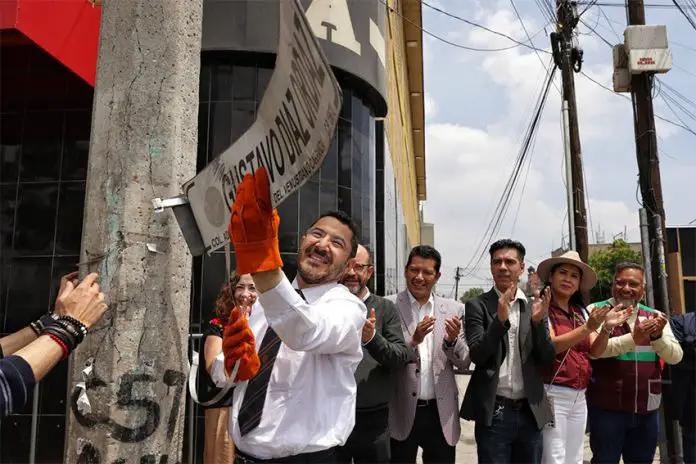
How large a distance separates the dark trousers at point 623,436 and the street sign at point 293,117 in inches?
138

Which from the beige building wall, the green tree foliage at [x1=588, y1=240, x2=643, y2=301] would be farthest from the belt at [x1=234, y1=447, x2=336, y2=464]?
the green tree foliage at [x1=588, y1=240, x2=643, y2=301]

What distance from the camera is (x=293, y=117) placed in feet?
5.83

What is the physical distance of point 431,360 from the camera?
3.90 m

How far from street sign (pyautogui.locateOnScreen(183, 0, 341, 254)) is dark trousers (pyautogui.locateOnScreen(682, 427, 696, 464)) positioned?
197 inches

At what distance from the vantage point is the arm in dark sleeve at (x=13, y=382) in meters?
1.61

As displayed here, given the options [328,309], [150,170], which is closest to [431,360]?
[328,309]

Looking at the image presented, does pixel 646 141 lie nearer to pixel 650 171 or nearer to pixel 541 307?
pixel 650 171

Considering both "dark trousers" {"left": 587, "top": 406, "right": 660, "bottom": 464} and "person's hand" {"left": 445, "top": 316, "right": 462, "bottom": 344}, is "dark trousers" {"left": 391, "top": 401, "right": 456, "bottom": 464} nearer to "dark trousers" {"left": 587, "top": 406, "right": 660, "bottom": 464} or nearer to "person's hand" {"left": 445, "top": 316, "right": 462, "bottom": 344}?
"person's hand" {"left": 445, "top": 316, "right": 462, "bottom": 344}

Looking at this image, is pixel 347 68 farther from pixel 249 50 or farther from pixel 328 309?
pixel 328 309

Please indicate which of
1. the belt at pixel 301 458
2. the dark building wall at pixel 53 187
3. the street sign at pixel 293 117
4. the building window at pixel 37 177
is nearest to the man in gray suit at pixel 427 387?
the belt at pixel 301 458

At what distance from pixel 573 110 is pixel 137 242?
40.0 feet

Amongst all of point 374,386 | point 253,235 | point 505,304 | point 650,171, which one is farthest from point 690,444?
point 253,235

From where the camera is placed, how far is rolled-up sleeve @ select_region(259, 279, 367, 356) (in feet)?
5.74

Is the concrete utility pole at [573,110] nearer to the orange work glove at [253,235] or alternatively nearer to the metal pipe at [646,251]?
the metal pipe at [646,251]
